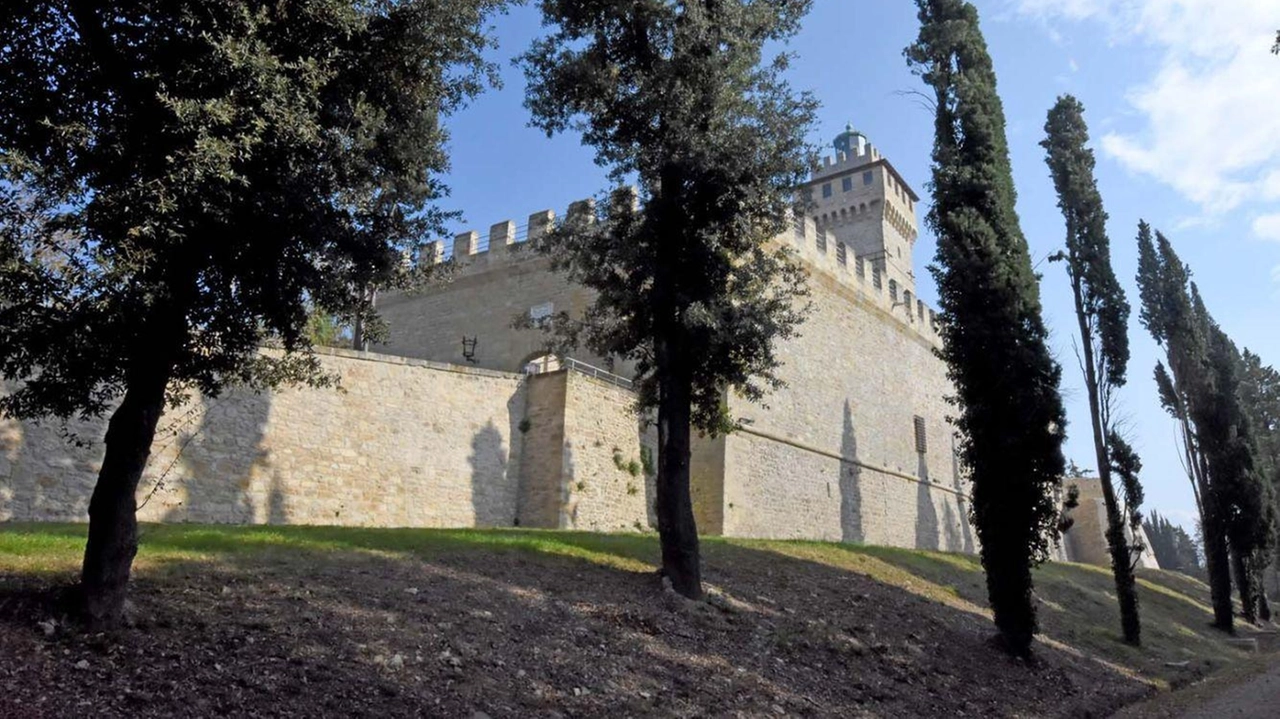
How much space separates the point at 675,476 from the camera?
10938 mm

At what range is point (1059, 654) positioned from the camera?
13.2 metres

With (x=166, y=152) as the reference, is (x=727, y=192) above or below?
above

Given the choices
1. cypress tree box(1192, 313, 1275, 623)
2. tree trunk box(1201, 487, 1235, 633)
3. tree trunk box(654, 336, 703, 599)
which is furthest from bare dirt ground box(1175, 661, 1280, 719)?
cypress tree box(1192, 313, 1275, 623)

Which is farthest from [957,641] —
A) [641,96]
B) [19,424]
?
[19,424]

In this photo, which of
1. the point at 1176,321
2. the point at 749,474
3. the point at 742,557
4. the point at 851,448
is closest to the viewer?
the point at 742,557

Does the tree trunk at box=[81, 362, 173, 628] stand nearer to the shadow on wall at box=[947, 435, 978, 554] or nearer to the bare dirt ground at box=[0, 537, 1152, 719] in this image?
the bare dirt ground at box=[0, 537, 1152, 719]

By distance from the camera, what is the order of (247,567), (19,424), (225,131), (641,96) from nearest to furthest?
1. (225,131)
2. (247,567)
3. (641,96)
4. (19,424)

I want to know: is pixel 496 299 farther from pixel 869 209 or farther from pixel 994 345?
pixel 869 209

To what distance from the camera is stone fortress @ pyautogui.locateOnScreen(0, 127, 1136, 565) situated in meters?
14.6

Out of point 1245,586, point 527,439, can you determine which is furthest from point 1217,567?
point 527,439

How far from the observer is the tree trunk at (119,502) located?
20.6 feet

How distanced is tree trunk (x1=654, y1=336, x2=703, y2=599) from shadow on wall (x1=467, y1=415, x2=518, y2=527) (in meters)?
8.06

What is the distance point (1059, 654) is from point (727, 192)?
29.7 feet

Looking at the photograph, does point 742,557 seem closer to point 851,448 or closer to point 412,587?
point 412,587
